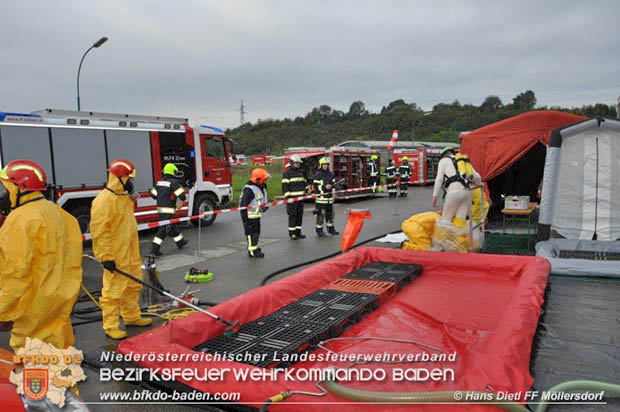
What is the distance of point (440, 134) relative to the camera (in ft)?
245

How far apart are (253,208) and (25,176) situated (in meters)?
5.55

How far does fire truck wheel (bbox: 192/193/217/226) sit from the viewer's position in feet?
41.8

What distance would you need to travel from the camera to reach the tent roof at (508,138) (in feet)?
34.0

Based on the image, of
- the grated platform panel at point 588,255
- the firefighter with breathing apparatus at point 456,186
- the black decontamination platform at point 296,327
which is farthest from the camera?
the firefighter with breathing apparatus at point 456,186

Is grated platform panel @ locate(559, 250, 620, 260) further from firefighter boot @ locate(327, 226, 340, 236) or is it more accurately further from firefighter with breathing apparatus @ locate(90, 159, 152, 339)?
firefighter with breathing apparatus @ locate(90, 159, 152, 339)

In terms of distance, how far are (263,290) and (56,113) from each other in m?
7.97

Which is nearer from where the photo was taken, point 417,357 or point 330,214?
point 417,357

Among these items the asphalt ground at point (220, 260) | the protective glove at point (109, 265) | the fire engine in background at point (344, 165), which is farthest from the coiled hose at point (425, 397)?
the fire engine in background at point (344, 165)

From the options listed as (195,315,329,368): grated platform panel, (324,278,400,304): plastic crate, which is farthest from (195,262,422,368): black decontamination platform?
(324,278,400,304): plastic crate

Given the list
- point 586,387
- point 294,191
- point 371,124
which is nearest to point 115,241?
point 586,387

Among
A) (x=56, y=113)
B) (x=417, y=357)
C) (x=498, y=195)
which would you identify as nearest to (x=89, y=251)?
(x=56, y=113)

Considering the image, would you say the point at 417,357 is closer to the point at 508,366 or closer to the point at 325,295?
the point at 508,366

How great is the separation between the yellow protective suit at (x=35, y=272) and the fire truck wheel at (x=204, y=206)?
948 centimetres

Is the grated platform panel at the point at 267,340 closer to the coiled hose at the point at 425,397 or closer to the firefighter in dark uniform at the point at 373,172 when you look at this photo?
the coiled hose at the point at 425,397
